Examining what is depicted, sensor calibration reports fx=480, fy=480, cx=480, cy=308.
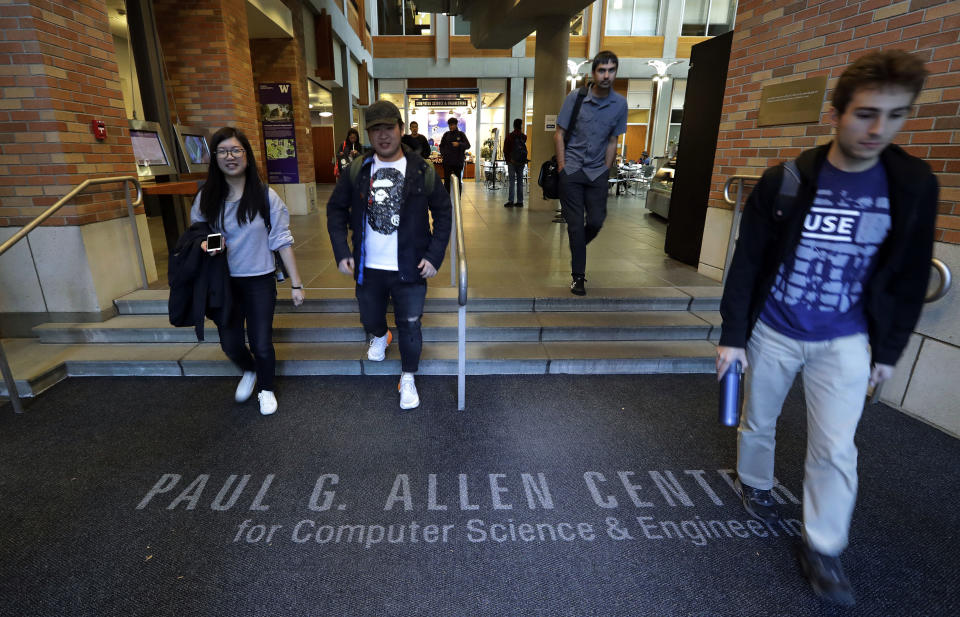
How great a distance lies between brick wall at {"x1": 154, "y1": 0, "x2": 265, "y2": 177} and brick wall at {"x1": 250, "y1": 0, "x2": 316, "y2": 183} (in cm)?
228

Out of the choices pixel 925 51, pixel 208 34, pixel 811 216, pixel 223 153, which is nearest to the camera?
pixel 811 216

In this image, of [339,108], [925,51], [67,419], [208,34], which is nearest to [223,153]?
[67,419]

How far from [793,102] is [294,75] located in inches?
336

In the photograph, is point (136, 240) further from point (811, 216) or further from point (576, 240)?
point (811, 216)

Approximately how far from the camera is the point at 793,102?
400 centimetres

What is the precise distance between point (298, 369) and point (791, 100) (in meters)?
4.59

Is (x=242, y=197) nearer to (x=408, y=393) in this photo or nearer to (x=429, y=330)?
(x=408, y=393)

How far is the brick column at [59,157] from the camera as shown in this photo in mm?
3623

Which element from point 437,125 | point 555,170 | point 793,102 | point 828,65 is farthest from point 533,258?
point 437,125

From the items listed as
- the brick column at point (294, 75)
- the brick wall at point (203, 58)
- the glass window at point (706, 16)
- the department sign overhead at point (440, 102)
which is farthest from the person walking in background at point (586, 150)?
the glass window at point (706, 16)

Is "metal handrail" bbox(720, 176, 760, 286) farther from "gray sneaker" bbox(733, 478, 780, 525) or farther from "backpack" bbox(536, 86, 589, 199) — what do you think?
"gray sneaker" bbox(733, 478, 780, 525)

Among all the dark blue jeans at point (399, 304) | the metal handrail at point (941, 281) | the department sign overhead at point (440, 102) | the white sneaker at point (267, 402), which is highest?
the department sign overhead at point (440, 102)

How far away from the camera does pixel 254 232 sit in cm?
284

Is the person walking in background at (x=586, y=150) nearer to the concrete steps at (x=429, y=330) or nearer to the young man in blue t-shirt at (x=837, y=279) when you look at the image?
the concrete steps at (x=429, y=330)
